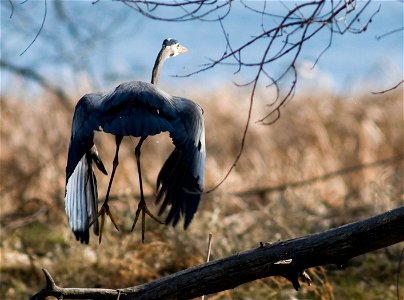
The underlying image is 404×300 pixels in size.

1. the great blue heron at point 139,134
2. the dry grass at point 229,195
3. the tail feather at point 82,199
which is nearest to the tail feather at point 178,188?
the great blue heron at point 139,134

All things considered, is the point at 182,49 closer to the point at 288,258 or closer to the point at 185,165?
the point at 185,165

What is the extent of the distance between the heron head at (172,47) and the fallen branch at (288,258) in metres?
1.01

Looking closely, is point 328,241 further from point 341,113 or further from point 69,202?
point 341,113

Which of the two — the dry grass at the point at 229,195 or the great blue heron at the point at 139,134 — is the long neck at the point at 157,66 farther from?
the dry grass at the point at 229,195

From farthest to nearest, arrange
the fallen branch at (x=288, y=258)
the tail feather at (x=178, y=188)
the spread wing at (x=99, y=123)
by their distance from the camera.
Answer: the fallen branch at (x=288, y=258) < the tail feather at (x=178, y=188) < the spread wing at (x=99, y=123)

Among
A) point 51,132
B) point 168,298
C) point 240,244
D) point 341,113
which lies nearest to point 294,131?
point 341,113

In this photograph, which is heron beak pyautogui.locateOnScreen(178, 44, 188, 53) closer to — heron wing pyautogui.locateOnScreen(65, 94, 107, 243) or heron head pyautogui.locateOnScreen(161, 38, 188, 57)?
heron head pyautogui.locateOnScreen(161, 38, 188, 57)

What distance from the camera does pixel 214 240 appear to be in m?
6.82

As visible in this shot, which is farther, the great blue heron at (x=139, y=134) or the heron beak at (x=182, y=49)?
the heron beak at (x=182, y=49)

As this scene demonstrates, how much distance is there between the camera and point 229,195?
329 inches

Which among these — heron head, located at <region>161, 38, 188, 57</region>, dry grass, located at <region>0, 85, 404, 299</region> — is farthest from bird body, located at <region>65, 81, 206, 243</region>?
dry grass, located at <region>0, 85, 404, 299</region>

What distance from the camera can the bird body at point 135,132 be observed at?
9.89 feet

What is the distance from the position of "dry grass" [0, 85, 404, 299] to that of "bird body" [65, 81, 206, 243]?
74.7 inches

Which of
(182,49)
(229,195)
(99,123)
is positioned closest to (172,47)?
(182,49)
